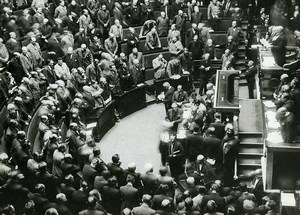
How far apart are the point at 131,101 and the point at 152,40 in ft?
10.7

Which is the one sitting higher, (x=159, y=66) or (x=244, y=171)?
(x=159, y=66)

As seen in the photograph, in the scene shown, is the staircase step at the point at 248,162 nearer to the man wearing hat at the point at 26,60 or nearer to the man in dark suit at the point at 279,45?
the man in dark suit at the point at 279,45

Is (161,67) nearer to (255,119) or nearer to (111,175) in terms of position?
(255,119)

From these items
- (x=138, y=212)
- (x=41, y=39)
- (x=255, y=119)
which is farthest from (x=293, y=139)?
(x=41, y=39)

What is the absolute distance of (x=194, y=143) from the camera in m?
13.2

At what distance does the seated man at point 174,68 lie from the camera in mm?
18219

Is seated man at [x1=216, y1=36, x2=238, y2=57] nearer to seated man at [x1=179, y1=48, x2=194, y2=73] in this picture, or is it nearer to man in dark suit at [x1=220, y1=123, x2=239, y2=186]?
seated man at [x1=179, y1=48, x2=194, y2=73]

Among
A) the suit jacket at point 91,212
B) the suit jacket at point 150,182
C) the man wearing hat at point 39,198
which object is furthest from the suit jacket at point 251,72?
the man wearing hat at point 39,198

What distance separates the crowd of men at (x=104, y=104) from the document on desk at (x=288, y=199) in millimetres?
203

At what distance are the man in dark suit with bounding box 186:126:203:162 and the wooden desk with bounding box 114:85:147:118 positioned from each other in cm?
487

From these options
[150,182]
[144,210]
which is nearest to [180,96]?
[150,182]

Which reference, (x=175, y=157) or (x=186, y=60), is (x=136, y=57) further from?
(x=175, y=157)

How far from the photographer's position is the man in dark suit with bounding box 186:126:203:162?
13211mm

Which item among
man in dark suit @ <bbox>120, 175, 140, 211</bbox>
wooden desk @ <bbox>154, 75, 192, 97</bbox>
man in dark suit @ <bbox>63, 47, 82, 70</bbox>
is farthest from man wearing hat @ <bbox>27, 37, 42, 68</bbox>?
man in dark suit @ <bbox>120, 175, 140, 211</bbox>
